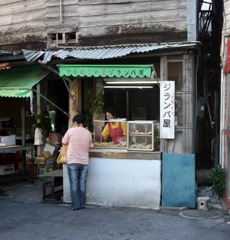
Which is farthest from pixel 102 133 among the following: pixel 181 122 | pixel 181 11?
pixel 181 11

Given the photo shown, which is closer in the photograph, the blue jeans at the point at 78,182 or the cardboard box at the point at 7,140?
the blue jeans at the point at 78,182

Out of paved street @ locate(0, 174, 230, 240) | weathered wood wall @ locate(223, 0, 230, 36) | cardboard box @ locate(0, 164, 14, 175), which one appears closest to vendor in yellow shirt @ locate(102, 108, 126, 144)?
paved street @ locate(0, 174, 230, 240)

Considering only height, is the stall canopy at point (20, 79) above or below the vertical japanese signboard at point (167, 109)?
above

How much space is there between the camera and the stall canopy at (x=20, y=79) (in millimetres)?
8346

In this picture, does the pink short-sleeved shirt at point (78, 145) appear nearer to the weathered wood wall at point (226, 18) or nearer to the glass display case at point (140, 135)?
the glass display case at point (140, 135)

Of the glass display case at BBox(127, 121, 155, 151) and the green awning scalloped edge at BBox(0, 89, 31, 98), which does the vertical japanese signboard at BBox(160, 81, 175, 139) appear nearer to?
the glass display case at BBox(127, 121, 155, 151)

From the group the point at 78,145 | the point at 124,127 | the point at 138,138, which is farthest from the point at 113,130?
the point at 78,145

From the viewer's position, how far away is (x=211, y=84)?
40.3 feet

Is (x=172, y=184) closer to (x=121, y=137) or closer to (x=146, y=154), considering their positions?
(x=146, y=154)

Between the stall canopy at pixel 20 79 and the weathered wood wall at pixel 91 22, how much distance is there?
82 cm

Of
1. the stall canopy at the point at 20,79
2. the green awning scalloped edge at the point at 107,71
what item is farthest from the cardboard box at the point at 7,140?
the green awning scalloped edge at the point at 107,71

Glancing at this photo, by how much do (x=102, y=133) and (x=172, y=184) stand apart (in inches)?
77.1

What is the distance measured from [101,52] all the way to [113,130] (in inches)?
68.9

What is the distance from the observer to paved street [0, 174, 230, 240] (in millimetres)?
6070
